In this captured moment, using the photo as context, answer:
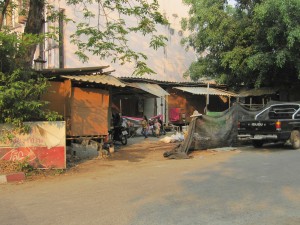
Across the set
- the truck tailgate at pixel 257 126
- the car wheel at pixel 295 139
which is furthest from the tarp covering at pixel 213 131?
the car wheel at pixel 295 139

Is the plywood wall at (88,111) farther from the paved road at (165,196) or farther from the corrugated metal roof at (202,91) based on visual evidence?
the corrugated metal roof at (202,91)

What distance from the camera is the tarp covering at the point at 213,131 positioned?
13.7 meters

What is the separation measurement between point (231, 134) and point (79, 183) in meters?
8.47

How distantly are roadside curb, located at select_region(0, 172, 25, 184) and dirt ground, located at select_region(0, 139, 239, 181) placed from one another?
0.55ft

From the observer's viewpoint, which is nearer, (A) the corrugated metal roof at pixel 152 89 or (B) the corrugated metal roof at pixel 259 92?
(A) the corrugated metal roof at pixel 152 89

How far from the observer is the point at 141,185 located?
27.1ft

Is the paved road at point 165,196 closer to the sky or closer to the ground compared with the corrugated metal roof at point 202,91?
closer to the ground

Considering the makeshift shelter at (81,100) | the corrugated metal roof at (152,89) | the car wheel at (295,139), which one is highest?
the corrugated metal roof at (152,89)

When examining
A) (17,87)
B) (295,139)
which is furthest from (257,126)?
(17,87)

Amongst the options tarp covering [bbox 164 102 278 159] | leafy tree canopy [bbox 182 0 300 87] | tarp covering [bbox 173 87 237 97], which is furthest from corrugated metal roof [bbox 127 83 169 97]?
tarp covering [bbox 164 102 278 159]

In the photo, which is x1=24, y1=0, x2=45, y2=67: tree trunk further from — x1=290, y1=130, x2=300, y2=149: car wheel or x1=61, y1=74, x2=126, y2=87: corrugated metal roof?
x1=290, y1=130, x2=300, y2=149: car wheel

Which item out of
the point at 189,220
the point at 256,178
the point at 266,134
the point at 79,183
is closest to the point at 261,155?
the point at 266,134

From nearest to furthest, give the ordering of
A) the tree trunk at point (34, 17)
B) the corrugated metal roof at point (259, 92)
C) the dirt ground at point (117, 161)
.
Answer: the dirt ground at point (117, 161)
the tree trunk at point (34, 17)
the corrugated metal roof at point (259, 92)

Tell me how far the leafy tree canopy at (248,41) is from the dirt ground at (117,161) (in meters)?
7.81
